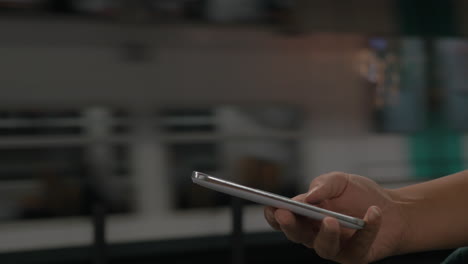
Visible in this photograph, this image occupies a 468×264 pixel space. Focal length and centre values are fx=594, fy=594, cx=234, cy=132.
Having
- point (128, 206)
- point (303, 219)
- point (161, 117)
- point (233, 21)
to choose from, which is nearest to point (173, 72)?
point (161, 117)

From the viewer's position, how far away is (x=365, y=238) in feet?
3.01

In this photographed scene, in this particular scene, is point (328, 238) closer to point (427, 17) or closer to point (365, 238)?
point (365, 238)

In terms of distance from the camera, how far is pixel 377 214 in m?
0.87

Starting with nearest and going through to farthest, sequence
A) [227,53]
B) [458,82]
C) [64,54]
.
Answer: [64,54]
[227,53]
[458,82]

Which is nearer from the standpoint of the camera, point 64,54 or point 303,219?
point 303,219

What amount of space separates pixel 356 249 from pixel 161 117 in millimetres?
3123

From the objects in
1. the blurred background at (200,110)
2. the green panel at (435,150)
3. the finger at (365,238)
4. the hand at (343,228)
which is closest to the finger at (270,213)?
the hand at (343,228)

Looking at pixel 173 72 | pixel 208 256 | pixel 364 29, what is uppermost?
pixel 364 29

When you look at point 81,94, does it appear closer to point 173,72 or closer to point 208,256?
point 173,72

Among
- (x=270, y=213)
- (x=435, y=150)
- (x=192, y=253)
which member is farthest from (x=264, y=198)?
(x=435, y=150)

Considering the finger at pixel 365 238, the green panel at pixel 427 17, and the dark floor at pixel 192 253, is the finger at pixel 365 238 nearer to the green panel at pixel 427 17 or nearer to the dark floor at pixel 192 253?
the dark floor at pixel 192 253

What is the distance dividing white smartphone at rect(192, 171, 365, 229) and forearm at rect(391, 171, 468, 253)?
251mm

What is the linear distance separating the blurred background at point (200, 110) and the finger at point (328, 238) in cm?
290

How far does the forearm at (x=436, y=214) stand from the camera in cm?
108
